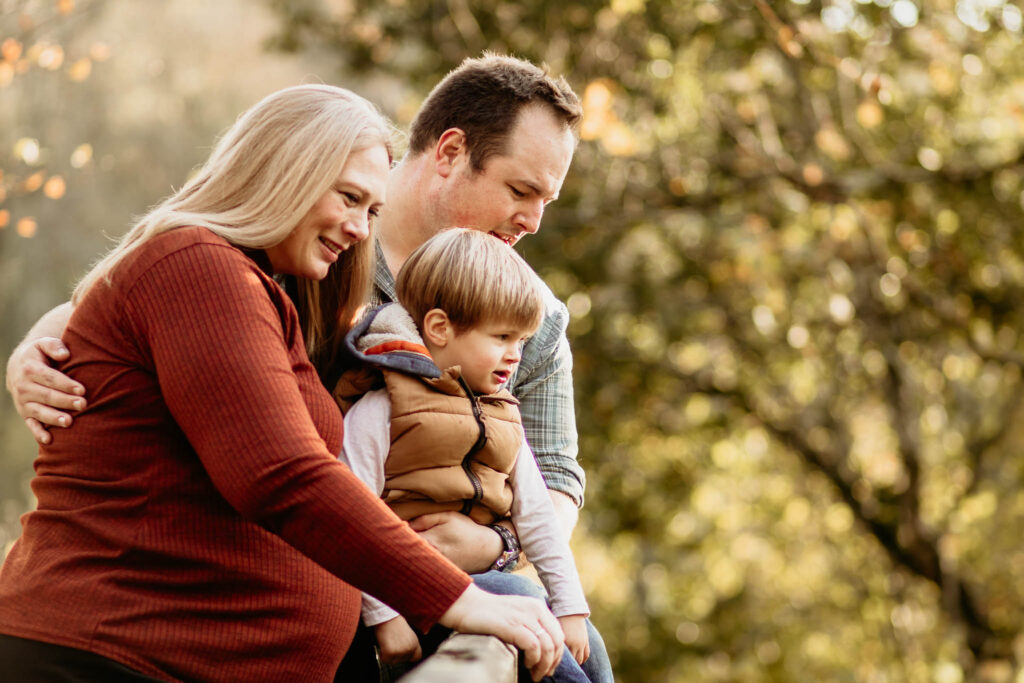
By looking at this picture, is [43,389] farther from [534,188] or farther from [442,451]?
[534,188]

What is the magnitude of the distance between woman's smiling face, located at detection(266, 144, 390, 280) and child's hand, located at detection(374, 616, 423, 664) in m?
0.66

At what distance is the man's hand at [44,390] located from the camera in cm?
195

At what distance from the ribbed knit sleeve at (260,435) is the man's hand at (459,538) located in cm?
48

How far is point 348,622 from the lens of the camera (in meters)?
2.07

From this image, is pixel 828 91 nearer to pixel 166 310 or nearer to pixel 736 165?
pixel 736 165

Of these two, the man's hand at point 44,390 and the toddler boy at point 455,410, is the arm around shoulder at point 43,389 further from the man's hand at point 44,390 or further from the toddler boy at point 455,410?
the toddler boy at point 455,410

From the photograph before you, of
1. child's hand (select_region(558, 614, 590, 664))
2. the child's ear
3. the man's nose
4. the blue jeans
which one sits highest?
the child's ear

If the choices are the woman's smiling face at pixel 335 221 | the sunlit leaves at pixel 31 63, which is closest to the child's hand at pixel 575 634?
the woman's smiling face at pixel 335 221

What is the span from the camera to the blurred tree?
7.80m

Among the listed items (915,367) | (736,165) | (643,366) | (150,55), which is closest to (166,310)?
(736,165)

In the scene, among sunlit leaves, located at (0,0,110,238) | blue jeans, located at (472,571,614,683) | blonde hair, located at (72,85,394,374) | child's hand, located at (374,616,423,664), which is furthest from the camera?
sunlit leaves, located at (0,0,110,238)

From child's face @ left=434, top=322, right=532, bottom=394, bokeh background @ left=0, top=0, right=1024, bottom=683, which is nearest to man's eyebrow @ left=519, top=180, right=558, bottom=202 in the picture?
child's face @ left=434, top=322, right=532, bottom=394

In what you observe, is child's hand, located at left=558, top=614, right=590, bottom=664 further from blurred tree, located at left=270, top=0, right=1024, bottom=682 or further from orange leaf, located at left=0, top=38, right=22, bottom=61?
blurred tree, located at left=270, top=0, right=1024, bottom=682

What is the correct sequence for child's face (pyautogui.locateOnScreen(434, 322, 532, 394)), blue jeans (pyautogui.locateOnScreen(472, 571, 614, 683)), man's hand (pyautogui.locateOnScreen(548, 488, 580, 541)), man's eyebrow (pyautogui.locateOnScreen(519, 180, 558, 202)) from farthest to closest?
man's eyebrow (pyautogui.locateOnScreen(519, 180, 558, 202)) < man's hand (pyautogui.locateOnScreen(548, 488, 580, 541)) < child's face (pyautogui.locateOnScreen(434, 322, 532, 394)) < blue jeans (pyautogui.locateOnScreen(472, 571, 614, 683))
